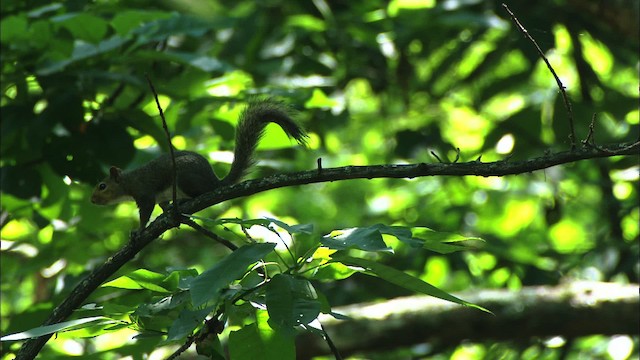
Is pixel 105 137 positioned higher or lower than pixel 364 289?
higher

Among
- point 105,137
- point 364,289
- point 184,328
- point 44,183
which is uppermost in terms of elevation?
point 184,328

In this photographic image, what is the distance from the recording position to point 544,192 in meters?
6.77

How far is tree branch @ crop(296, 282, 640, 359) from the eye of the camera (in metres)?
4.91

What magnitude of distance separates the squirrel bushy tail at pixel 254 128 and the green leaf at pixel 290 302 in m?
1.27

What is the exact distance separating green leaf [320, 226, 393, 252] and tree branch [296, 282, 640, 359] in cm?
273

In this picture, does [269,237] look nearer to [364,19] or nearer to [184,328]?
[364,19]

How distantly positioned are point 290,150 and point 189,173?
2.08 m

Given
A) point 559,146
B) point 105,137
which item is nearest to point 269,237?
point 105,137

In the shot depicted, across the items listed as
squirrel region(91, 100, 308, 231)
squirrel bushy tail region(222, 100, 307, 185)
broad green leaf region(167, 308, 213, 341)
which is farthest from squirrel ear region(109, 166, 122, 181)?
broad green leaf region(167, 308, 213, 341)

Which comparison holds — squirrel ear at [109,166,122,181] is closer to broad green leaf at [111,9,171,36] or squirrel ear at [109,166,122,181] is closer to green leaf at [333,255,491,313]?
broad green leaf at [111,9,171,36]

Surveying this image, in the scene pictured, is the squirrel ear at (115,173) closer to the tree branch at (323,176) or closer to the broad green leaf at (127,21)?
the broad green leaf at (127,21)

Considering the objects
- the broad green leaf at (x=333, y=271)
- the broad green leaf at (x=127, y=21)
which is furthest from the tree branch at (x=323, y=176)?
the broad green leaf at (x=127, y=21)

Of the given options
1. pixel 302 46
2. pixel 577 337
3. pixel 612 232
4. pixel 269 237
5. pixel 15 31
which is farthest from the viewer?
pixel 302 46

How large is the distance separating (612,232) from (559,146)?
0.78 meters
